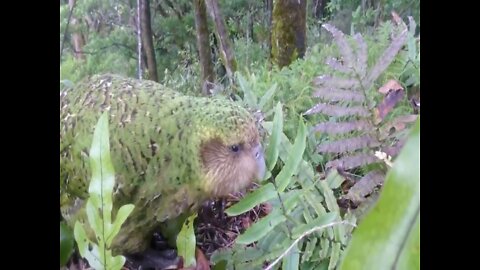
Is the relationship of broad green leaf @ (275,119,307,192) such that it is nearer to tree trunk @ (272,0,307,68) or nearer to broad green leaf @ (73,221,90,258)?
tree trunk @ (272,0,307,68)

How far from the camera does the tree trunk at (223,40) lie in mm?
609

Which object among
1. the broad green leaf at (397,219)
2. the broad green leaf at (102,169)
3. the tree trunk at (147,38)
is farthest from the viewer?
the tree trunk at (147,38)

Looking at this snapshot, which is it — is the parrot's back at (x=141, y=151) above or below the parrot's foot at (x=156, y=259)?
above

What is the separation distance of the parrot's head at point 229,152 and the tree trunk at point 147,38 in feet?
0.31

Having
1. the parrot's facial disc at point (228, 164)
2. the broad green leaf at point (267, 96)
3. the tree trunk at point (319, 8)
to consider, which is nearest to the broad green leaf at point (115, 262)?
the parrot's facial disc at point (228, 164)

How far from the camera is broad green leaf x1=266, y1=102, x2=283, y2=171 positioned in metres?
0.58

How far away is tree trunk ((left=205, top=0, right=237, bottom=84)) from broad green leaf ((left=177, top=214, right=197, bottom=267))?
176 mm

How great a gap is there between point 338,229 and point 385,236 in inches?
9.7

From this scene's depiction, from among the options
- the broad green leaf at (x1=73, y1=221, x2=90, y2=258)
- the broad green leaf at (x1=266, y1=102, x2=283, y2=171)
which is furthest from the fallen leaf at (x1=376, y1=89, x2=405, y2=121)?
the broad green leaf at (x1=73, y1=221, x2=90, y2=258)

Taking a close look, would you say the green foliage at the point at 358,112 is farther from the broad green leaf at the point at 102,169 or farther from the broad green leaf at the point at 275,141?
the broad green leaf at the point at 102,169

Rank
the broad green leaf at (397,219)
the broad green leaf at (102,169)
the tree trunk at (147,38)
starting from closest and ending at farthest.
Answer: the broad green leaf at (397,219), the broad green leaf at (102,169), the tree trunk at (147,38)

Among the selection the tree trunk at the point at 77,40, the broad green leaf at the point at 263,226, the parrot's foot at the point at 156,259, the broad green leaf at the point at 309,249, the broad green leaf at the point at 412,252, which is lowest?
the parrot's foot at the point at 156,259
